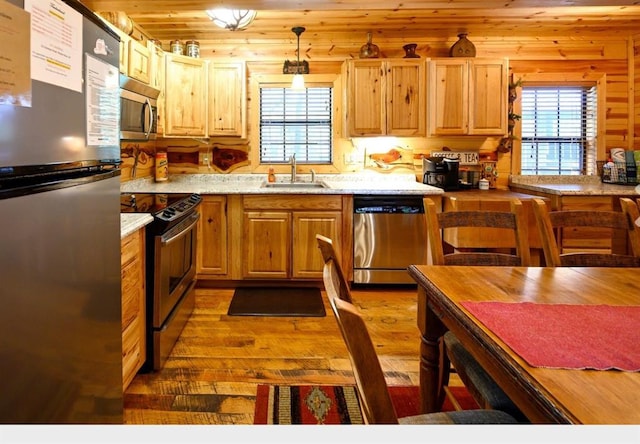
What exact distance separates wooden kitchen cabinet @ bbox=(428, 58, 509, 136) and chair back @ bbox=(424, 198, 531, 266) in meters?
2.49

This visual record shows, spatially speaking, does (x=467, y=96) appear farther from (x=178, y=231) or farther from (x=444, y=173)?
(x=178, y=231)

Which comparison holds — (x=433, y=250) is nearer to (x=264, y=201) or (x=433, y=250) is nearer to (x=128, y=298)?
(x=128, y=298)

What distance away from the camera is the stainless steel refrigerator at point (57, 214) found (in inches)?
38.8

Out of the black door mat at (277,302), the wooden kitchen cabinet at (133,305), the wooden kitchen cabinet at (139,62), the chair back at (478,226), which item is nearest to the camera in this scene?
the chair back at (478,226)

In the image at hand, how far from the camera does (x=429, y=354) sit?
1706 mm

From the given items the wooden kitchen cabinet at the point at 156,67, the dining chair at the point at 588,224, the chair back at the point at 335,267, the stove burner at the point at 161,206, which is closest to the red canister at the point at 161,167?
the wooden kitchen cabinet at the point at 156,67

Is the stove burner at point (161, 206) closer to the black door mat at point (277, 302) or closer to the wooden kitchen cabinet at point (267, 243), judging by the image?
the wooden kitchen cabinet at point (267, 243)

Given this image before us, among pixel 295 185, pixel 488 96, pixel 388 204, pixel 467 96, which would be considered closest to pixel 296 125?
pixel 295 185

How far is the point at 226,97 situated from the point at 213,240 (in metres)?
1.38

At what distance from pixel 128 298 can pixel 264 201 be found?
2.04 m

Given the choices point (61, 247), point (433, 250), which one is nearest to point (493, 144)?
point (433, 250)

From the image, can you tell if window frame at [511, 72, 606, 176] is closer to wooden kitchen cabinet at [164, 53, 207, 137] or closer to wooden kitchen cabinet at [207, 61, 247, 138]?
wooden kitchen cabinet at [207, 61, 247, 138]

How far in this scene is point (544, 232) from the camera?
2029 millimetres

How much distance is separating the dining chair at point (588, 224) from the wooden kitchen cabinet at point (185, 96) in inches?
128
